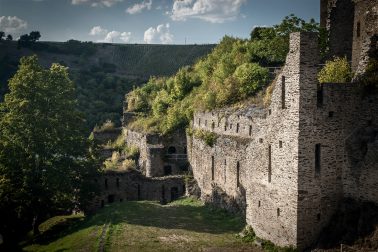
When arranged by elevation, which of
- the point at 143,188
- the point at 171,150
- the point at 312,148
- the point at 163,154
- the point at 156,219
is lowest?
the point at 156,219

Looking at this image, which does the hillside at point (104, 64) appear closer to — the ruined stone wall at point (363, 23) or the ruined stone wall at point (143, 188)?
the ruined stone wall at point (143, 188)

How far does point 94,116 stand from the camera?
96.8 m

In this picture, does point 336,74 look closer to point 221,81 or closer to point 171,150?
point 221,81

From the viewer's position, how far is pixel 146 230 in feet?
112

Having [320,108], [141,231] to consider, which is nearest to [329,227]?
[320,108]

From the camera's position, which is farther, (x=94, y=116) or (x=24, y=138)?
(x=94, y=116)

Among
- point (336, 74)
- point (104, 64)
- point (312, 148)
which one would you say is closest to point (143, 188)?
point (336, 74)

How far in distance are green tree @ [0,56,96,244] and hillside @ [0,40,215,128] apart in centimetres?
5050

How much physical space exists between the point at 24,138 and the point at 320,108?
25919 millimetres

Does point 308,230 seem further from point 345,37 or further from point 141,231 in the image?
point 345,37

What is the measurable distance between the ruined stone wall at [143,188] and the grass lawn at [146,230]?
3.69 meters

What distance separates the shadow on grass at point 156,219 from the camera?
3534 centimetres

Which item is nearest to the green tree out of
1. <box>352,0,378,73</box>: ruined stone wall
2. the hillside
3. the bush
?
the bush

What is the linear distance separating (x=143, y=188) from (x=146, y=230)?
15.2 meters
